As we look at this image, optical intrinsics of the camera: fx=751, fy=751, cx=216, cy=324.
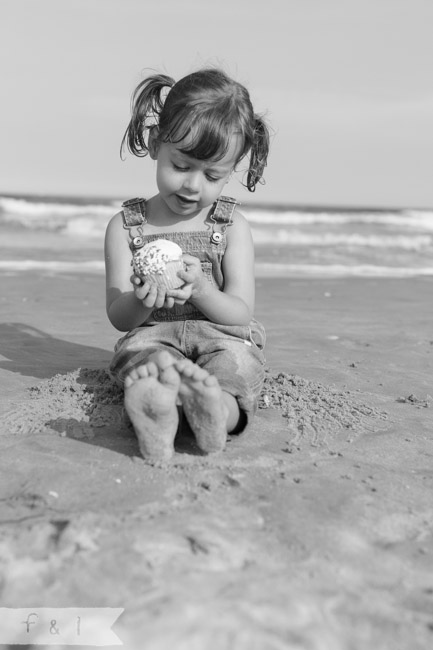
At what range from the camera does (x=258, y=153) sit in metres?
3.71

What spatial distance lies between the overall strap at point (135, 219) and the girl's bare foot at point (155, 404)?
1.05 metres

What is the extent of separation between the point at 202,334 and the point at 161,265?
1.87 ft

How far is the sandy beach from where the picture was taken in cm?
187

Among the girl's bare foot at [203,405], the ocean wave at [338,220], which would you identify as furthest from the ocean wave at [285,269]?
the ocean wave at [338,220]

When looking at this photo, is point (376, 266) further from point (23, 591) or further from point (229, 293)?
point (23, 591)

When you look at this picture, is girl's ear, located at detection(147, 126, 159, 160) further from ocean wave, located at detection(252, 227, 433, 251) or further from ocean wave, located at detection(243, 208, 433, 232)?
ocean wave, located at detection(243, 208, 433, 232)

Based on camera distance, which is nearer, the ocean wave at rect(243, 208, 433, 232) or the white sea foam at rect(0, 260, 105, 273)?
the white sea foam at rect(0, 260, 105, 273)

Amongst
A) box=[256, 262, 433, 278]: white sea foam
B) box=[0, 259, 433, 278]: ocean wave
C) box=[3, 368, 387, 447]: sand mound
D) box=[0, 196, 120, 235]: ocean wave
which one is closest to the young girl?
box=[3, 368, 387, 447]: sand mound

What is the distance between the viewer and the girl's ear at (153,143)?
136 inches

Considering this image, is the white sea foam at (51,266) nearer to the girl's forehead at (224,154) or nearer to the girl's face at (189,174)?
the girl's face at (189,174)

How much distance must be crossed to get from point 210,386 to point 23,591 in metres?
0.94

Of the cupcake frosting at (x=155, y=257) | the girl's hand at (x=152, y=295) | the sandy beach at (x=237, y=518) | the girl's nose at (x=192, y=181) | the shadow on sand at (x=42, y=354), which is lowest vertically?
the shadow on sand at (x=42, y=354)

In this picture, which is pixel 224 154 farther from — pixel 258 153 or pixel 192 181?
pixel 258 153

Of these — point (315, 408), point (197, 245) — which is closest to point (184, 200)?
point (197, 245)
